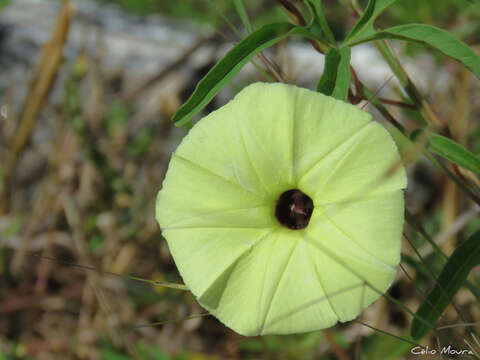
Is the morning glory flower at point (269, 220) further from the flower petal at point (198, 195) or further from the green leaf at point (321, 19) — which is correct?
the green leaf at point (321, 19)

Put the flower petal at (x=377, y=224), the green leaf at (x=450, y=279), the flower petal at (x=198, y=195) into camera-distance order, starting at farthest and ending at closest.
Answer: the green leaf at (x=450, y=279), the flower petal at (x=198, y=195), the flower petal at (x=377, y=224)

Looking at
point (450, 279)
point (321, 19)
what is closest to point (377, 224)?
point (450, 279)

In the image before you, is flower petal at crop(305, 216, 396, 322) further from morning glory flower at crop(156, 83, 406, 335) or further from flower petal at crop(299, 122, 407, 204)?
flower petal at crop(299, 122, 407, 204)

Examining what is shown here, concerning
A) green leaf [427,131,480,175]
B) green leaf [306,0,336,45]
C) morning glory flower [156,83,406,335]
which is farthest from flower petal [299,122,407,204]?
green leaf [306,0,336,45]

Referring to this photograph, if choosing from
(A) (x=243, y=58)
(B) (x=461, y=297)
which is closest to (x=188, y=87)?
(B) (x=461, y=297)

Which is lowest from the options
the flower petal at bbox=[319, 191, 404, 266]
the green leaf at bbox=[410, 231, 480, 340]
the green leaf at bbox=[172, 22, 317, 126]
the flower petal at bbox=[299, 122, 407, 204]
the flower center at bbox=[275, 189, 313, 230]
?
the green leaf at bbox=[410, 231, 480, 340]

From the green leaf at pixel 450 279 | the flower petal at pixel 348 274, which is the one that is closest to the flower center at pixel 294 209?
the flower petal at pixel 348 274

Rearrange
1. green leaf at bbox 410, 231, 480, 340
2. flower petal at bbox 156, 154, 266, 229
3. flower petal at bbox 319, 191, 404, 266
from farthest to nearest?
green leaf at bbox 410, 231, 480, 340 → flower petal at bbox 156, 154, 266, 229 → flower petal at bbox 319, 191, 404, 266
